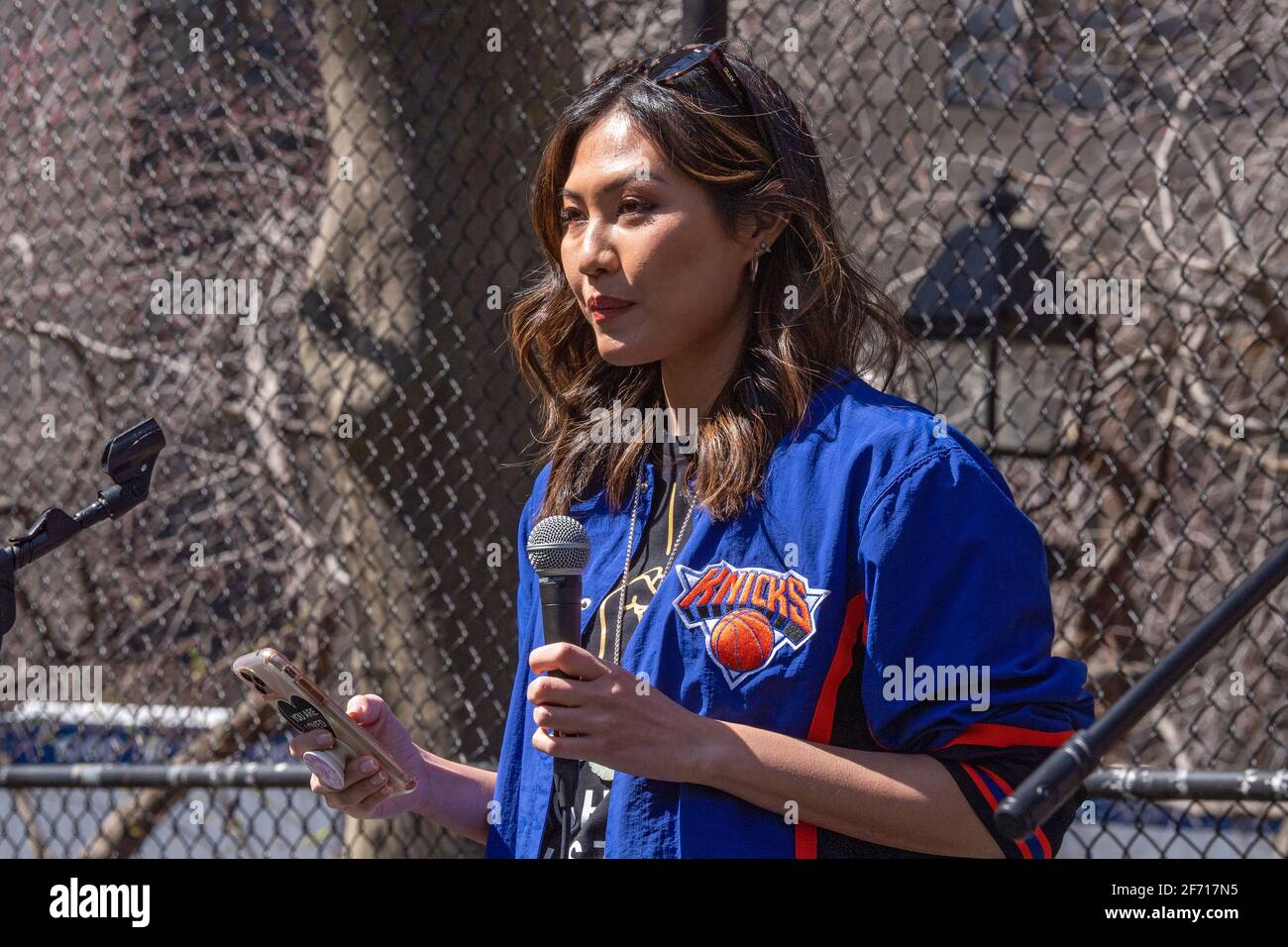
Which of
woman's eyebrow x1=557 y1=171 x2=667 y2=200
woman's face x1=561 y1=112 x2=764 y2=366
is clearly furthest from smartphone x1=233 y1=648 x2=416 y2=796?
woman's eyebrow x1=557 y1=171 x2=667 y2=200

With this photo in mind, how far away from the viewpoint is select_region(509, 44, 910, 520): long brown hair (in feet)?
5.77

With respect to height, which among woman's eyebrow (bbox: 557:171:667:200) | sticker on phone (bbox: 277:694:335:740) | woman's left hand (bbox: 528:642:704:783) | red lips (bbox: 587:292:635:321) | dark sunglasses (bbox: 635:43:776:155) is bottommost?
sticker on phone (bbox: 277:694:335:740)

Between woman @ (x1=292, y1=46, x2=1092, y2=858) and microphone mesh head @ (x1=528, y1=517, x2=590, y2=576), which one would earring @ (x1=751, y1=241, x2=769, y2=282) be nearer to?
woman @ (x1=292, y1=46, x2=1092, y2=858)

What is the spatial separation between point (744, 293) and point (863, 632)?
550 millimetres

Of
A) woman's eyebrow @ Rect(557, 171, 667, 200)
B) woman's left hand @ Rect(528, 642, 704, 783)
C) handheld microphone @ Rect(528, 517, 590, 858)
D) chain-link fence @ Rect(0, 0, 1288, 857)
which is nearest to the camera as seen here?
woman's left hand @ Rect(528, 642, 704, 783)

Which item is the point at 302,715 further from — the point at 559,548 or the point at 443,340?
the point at 443,340

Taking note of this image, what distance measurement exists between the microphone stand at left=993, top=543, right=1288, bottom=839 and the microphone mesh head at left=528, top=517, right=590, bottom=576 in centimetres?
59

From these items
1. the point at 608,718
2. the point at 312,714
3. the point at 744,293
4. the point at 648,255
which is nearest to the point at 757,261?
the point at 744,293

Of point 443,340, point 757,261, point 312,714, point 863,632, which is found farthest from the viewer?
point 443,340

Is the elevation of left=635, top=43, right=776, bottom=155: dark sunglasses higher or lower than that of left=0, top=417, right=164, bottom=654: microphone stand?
higher

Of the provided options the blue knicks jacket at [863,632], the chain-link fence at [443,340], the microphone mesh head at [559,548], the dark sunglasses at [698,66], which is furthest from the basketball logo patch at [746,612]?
the chain-link fence at [443,340]

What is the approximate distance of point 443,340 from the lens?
169 inches
